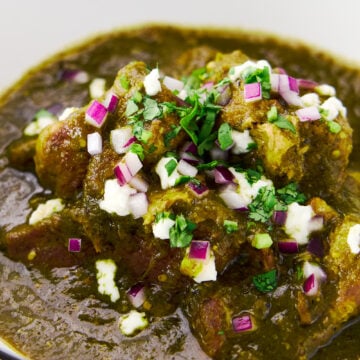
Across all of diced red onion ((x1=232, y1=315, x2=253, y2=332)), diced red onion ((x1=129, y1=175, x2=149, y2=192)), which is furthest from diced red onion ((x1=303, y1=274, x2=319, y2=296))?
diced red onion ((x1=129, y1=175, x2=149, y2=192))

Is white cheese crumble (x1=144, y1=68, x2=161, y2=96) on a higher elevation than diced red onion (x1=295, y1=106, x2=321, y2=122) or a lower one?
higher

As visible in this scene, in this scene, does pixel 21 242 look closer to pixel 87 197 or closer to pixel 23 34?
pixel 87 197

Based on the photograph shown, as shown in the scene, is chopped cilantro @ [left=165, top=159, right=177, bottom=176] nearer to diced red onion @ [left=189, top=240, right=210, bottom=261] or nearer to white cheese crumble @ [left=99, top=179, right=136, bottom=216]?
white cheese crumble @ [left=99, top=179, right=136, bottom=216]

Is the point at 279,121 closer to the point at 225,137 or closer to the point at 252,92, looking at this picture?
the point at 252,92

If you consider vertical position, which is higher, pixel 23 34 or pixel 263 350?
pixel 23 34

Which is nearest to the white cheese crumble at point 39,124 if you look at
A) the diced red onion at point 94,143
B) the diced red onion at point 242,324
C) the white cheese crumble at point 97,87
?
the white cheese crumble at point 97,87

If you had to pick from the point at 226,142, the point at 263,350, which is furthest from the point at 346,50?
the point at 263,350
